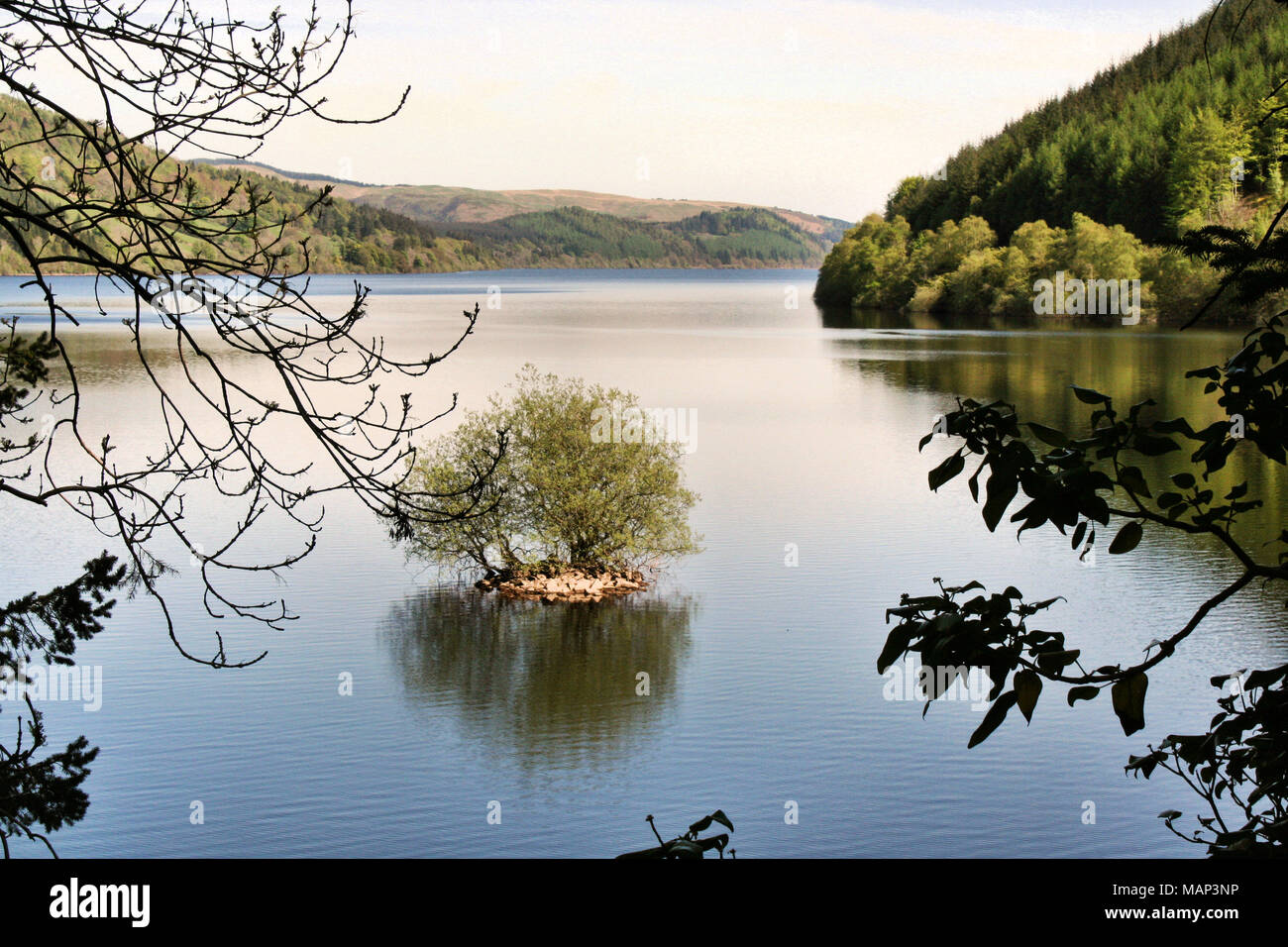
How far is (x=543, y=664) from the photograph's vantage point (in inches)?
776

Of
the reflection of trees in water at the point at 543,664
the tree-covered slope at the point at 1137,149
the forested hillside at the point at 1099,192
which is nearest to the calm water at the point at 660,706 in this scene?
the reflection of trees in water at the point at 543,664

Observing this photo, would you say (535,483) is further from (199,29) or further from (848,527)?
(199,29)

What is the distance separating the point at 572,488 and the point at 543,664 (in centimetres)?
382

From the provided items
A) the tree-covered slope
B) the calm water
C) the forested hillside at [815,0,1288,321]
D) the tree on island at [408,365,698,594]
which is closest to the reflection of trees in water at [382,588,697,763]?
the calm water

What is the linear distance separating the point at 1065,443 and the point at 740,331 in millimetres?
79440

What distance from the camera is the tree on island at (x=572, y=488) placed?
74.2ft

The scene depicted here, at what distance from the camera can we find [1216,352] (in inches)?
2137

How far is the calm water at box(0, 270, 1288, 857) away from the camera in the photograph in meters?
14.8

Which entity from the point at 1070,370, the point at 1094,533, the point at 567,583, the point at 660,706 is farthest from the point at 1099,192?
the point at 1094,533

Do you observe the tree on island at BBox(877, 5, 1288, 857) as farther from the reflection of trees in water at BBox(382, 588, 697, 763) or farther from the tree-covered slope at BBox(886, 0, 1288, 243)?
the tree-covered slope at BBox(886, 0, 1288, 243)

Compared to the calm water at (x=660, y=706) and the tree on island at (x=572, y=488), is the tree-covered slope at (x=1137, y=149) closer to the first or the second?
the calm water at (x=660, y=706)

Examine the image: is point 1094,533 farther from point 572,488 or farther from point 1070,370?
point 1070,370

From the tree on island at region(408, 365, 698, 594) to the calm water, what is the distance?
107cm
